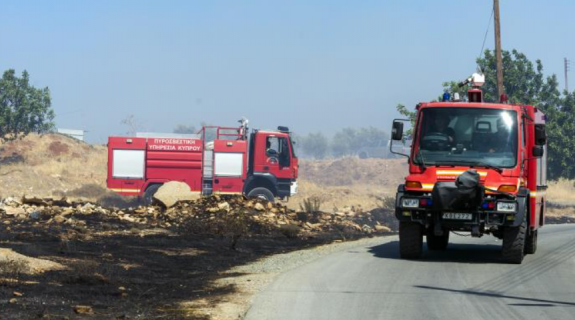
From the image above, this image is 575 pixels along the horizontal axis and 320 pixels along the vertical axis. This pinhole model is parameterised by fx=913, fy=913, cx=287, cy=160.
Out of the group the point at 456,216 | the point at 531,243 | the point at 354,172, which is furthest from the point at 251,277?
the point at 354,172

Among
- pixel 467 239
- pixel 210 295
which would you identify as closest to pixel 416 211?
pixel 210 295

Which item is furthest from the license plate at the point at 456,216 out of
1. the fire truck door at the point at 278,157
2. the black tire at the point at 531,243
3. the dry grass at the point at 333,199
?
the dry grass at the point at 333,199

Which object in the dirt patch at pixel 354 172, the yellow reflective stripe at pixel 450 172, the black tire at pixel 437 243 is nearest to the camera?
the yellow reflective stripe at pixel 450 172

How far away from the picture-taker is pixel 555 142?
47719 mm

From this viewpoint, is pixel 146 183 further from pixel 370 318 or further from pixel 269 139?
pixel 370 318

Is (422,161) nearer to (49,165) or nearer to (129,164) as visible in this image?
(129,164)

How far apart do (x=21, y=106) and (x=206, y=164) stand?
35.6 metres

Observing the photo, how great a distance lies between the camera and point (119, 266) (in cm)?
1625

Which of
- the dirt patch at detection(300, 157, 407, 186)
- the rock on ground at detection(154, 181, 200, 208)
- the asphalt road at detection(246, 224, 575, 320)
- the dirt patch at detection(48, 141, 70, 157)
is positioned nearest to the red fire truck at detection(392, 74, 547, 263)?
the asphalt road at detection(246, 224, 575, 320)

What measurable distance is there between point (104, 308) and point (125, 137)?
28464 millimetres

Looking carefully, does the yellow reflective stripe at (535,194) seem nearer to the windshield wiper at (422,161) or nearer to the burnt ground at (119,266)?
the windshield wiper at (422,161)

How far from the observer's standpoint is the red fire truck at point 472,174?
617 inches

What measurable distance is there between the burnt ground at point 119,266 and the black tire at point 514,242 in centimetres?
505

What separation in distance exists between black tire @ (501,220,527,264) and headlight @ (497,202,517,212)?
0.47 m
